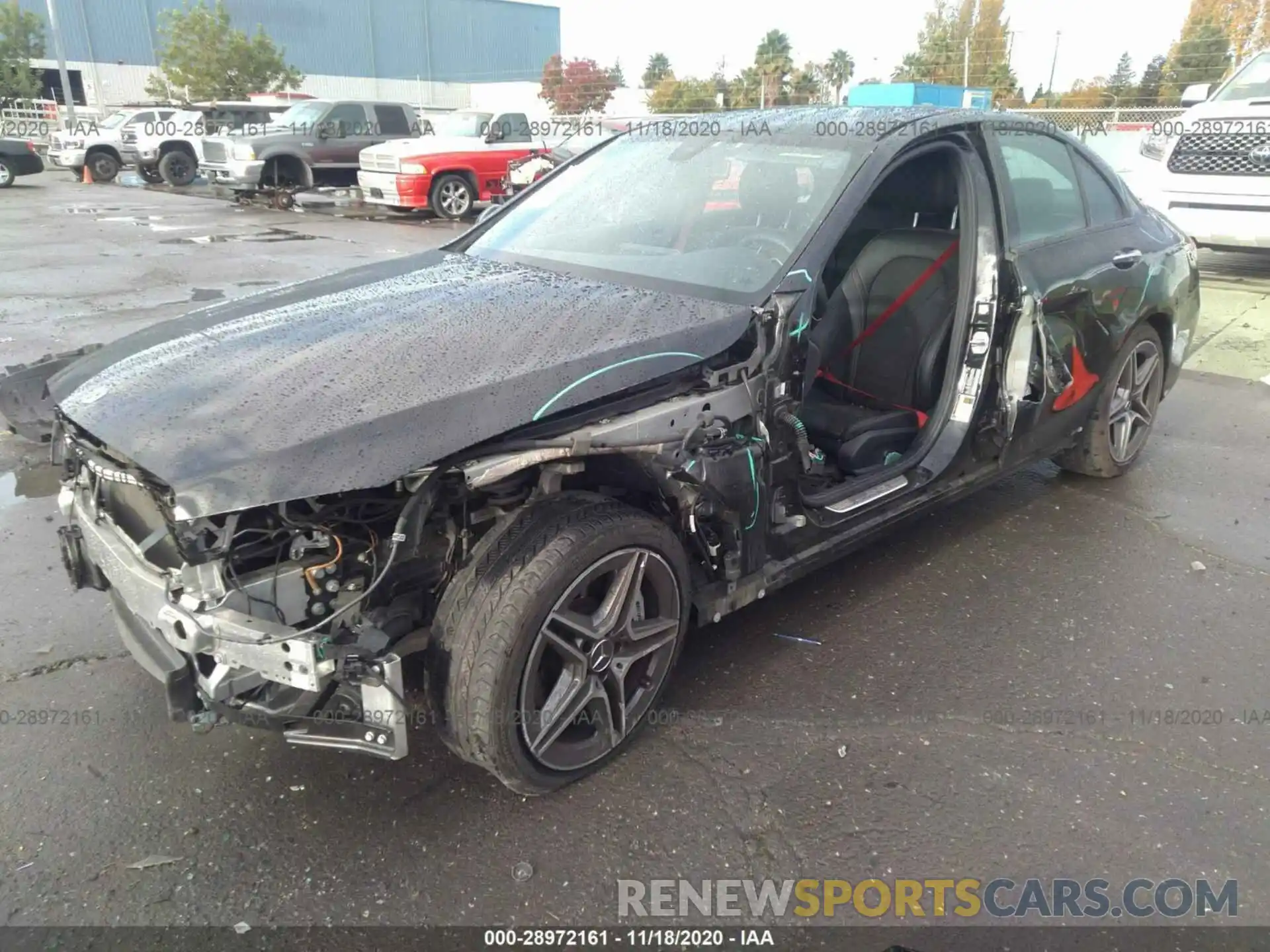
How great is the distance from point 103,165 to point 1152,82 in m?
23.5

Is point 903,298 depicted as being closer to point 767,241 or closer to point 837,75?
point 767,241

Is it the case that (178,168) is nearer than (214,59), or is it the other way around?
(178,168)

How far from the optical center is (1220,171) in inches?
340

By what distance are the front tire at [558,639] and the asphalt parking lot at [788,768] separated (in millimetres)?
165

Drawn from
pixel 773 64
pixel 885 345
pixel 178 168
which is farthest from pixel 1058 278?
pixel 773 64

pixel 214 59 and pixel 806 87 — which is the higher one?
pixel 214 59

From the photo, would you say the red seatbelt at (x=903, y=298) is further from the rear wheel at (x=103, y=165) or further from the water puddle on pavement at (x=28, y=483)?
the rear wheel at (x=103, y=165)

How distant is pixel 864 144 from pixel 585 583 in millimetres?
1878

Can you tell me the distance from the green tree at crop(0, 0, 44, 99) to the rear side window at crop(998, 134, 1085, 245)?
150ft

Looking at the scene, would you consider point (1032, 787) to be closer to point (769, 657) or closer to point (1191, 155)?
point (769, 657)

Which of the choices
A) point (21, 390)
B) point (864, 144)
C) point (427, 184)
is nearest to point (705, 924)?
point (864, 144)

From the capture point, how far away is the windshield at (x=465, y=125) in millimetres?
16094

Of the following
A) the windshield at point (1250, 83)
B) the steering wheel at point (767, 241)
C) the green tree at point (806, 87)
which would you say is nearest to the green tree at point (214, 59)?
the green tree at point (806, 87)

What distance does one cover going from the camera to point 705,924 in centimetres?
211
